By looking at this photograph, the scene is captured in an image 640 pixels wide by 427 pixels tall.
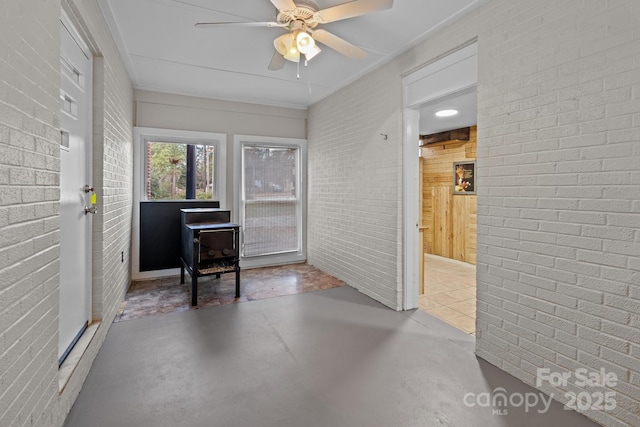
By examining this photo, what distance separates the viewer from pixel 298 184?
5.61 m

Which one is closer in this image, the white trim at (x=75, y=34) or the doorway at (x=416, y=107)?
the white trim at (x=75, y=34)

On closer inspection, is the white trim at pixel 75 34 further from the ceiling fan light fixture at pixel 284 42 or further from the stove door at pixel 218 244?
the stove door at pixel 218 244

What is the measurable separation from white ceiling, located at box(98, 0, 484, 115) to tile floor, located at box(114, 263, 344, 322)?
2751 millimetres

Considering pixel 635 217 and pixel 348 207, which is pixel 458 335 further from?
pixel 348 207

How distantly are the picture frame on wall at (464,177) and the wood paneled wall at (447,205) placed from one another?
9 centimetres

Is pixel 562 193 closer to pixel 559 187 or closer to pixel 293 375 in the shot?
pixel 559 187

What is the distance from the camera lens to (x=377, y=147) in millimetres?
3773

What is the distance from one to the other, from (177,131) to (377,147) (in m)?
2.97

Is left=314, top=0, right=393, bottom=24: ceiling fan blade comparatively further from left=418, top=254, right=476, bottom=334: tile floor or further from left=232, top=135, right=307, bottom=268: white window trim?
left=232, top=135, right=307, bottom=268: white window trim

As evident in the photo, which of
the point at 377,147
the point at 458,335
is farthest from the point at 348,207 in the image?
the point at 458,335

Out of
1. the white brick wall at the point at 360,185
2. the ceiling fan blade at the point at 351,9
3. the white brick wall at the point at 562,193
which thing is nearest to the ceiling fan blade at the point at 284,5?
the ceiling fan blade at the point at 351,9

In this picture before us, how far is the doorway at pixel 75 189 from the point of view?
1.98 meters

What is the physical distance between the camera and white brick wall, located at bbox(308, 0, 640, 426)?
1721 millimetres

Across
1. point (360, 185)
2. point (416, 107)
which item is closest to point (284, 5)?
point (416, 107)
